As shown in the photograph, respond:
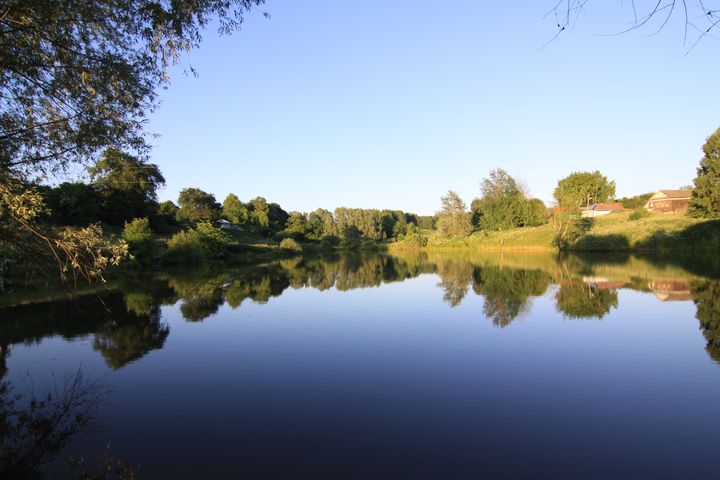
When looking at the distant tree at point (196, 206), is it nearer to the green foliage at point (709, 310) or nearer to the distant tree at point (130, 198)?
the distant tree at point (130, 198)

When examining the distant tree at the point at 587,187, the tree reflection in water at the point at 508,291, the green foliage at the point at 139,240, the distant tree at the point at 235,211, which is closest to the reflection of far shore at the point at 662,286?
the tree reflection in water at the point at 508,291

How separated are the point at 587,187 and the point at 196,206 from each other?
7296 cm

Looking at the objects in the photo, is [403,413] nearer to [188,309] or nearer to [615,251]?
[188,309]

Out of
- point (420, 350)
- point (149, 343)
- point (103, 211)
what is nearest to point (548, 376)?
point (420, 350)

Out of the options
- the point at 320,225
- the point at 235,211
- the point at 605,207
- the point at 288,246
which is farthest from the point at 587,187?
the point at 235,211

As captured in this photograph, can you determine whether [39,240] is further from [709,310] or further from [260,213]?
[260,213]

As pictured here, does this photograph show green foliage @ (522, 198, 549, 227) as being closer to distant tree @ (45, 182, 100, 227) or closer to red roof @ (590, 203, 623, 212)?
red roof @ (590, 203, 623, 212)

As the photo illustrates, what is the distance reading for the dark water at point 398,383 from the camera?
574 cm

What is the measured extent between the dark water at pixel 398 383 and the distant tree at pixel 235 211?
7280cm

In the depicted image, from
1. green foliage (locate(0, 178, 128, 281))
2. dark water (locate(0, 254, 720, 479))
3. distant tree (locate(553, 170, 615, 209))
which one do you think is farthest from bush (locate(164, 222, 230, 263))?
distant tree (locate(553, 170, 615, 209))

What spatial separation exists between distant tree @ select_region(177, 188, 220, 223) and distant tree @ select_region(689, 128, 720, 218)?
64.8 m

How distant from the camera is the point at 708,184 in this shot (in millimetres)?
48156

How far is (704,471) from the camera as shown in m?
5.18

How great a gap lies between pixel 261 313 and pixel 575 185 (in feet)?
275
